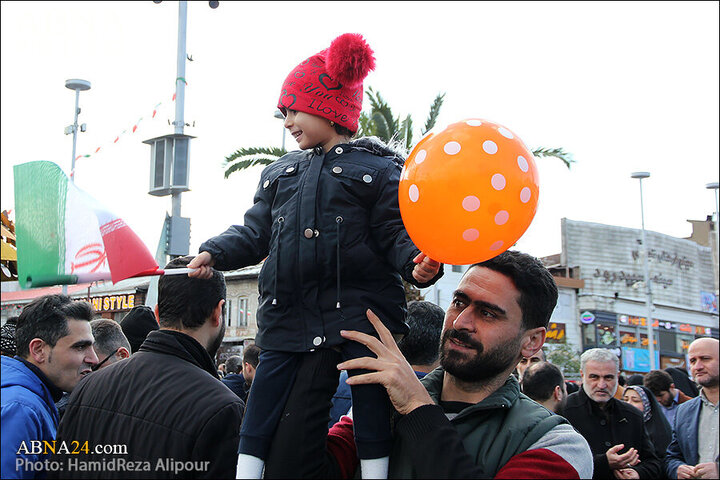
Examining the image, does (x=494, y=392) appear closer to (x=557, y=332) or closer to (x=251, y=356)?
(x=251, y=356)

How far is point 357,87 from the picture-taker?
10.1 feet

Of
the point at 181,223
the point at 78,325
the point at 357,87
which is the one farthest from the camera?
the point at 181,223

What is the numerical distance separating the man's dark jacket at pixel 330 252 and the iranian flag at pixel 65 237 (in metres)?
0.35

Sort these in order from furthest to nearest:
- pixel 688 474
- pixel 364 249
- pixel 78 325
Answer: pixel 688 474 < pixel 78 325 < pixel 364 249

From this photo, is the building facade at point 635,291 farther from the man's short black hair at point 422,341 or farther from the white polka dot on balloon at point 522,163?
the white polka dot on balloon at point 522,163

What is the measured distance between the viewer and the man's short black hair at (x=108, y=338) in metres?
5.14

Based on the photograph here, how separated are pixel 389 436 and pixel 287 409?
395mm

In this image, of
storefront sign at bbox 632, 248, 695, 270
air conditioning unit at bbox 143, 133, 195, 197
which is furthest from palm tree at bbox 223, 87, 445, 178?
storefront sign at bbox 632, 248, 695, 270

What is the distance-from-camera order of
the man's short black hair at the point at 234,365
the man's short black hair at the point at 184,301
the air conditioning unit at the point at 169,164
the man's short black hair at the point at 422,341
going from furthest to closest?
the man's short black hair at the point at 234,365 → the air conditioning unit at the point at 169,164 → the man's short black hair at the point at 422,341 → the man's short black hair at the point at 184,301

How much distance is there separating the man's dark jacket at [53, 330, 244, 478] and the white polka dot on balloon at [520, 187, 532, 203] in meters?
1.53

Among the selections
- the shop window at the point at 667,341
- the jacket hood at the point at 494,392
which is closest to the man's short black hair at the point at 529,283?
the jacket hood at the point at 494,392

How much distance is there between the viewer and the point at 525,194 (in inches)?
97.1

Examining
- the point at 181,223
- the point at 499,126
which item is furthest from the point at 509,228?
the point at 181,223

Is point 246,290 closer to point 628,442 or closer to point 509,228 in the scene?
point 628,442
